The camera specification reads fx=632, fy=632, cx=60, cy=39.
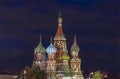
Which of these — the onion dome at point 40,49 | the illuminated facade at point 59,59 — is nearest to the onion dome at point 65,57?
the illuminated facade at point 59,59

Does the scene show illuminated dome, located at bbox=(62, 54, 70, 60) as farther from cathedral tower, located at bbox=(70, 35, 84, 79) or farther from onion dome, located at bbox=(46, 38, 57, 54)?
cathedral tower, located at bbox=(70, 35, 84, 79)

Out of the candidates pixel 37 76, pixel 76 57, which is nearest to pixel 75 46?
pixel 76 57

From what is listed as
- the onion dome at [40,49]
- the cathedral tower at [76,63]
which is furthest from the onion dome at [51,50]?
the cathedral tower at [76,63]

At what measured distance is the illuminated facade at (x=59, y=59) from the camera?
1750 inches

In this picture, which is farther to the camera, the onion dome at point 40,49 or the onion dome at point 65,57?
the onion dome at point 40,49

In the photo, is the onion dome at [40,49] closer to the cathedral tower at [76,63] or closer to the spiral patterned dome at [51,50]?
the spiral patterned dome at [51,50]

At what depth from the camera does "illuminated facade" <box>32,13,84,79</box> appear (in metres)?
44.4

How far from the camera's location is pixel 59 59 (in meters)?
45.1

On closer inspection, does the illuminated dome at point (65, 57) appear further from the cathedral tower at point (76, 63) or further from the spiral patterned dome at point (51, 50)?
the cathedral tower at point (76, 63)

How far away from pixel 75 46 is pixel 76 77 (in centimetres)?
238

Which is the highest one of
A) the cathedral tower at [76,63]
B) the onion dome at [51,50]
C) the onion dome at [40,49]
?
the onion dome at [40,49]

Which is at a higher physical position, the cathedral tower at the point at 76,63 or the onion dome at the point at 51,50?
the onion dome at the point at 51,50

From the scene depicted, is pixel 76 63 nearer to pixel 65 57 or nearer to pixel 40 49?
pixel 65 57

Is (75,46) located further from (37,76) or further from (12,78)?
(12,78)
